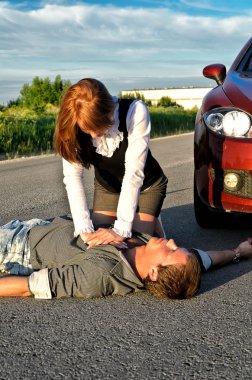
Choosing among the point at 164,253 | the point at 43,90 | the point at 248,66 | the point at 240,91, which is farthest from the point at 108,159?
the point at 43,90

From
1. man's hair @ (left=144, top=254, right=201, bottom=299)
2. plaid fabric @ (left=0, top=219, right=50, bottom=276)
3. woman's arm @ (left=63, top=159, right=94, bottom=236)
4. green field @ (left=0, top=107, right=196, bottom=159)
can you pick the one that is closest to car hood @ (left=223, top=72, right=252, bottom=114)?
woman's arm @ (left=63, top=159, right=94, bottom=236)

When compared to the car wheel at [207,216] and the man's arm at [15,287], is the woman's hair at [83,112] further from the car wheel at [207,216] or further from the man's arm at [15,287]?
the car wheel at [207,216]

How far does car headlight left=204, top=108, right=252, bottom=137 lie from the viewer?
441cm

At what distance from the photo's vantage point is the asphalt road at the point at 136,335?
2545 millimetres

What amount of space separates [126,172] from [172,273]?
0.84m

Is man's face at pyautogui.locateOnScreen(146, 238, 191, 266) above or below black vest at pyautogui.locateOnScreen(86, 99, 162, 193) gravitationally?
below

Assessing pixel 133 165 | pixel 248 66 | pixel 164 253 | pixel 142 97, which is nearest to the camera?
pixel 164 253

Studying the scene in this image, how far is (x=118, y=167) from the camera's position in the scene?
170 inches

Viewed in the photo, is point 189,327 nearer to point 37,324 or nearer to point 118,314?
point 118,314

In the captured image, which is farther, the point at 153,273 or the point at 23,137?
the point at 23,137

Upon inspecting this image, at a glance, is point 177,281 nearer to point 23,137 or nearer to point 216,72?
point 216,72

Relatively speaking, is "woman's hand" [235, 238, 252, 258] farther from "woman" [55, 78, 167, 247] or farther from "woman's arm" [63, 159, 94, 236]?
"woman's arm" [63, 159, 94, 236]

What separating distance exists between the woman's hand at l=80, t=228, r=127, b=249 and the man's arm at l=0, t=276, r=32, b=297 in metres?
0.43

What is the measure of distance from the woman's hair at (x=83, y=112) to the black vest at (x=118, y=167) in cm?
31
